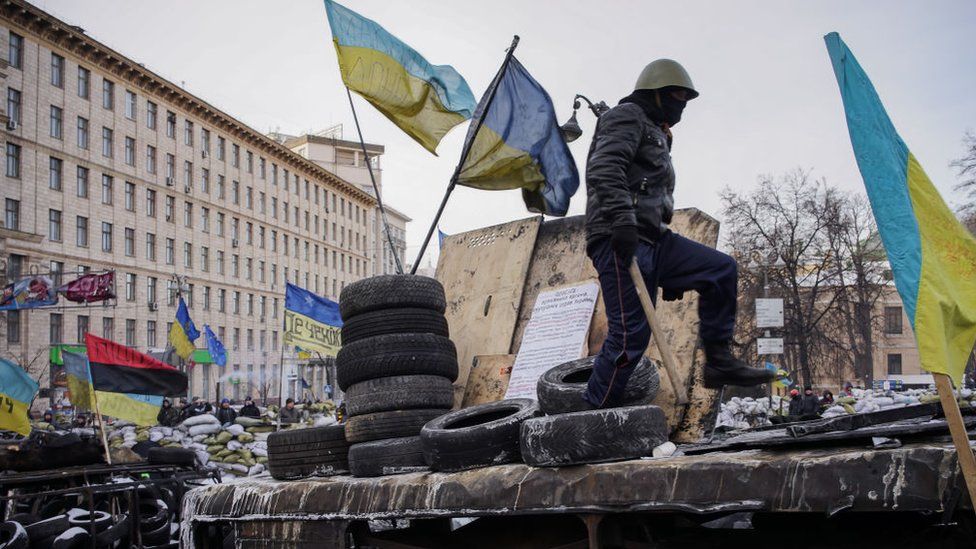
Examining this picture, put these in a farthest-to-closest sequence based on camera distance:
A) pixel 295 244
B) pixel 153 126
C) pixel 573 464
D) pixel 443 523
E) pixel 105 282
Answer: pixel 295 244
pixel 153 126
pixel 105 282
pixel 443 523
pixel 573 464

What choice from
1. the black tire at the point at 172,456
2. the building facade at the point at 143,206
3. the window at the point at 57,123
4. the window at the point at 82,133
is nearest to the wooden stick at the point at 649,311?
the black tire at the point at 172,456

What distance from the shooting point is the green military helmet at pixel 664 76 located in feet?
14.8

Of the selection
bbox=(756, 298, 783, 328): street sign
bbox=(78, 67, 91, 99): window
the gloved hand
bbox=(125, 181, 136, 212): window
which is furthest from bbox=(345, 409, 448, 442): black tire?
bbox=(125, 181, 136, 212): window

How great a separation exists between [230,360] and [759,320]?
2394 inches

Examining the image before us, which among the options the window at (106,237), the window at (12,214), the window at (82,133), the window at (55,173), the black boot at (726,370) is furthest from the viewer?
the window at (106,237)

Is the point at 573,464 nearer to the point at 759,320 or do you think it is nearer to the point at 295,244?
the point at 759,320

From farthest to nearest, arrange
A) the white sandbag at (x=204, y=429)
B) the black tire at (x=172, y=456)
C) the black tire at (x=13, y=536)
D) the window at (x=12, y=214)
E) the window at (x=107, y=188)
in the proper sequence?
1. the window at (x=107, y=188)
2. the window at (x=12, y=214)
3. the white sandbag at (x=204, y=429)
4. the black tire at (x=172, y=456)
5. the black tire at (x=13, y=536)

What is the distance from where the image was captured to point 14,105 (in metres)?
52.1

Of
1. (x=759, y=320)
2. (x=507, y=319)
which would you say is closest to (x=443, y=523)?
(x=507, y=319)

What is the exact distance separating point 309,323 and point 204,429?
4.04 m

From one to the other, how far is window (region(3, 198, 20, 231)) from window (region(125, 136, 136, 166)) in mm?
11956

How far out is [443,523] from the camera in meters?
5.28

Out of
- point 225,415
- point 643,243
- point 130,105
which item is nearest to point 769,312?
point 643,243

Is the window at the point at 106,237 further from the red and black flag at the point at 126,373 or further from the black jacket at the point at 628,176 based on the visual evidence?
the black jacket at the point at 628,176
